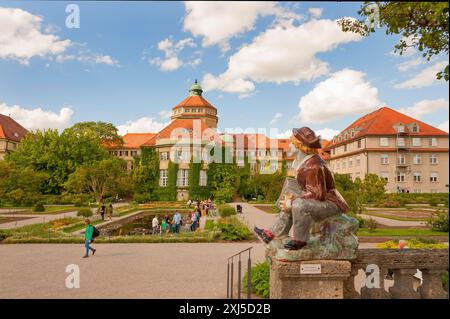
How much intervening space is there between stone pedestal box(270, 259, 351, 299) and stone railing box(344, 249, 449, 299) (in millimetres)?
508

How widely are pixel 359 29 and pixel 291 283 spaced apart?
19.8ft

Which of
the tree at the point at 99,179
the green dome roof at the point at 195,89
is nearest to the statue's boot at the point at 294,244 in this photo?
the tree at the point at 99,179

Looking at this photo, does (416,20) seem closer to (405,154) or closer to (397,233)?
(397,233)

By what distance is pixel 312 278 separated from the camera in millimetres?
4805

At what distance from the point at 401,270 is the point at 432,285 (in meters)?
0.53

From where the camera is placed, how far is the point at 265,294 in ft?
24.8

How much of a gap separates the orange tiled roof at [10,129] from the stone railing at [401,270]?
77.4 metres

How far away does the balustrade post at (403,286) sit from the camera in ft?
17.3

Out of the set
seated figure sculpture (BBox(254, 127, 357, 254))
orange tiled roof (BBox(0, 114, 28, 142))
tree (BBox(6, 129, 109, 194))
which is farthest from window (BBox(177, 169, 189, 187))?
seated figure sculpture (BBox(254, 127, 357, 254))

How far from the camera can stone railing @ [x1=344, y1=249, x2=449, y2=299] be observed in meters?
5.21

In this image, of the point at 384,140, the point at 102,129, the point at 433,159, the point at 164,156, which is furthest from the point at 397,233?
the point at 102,129

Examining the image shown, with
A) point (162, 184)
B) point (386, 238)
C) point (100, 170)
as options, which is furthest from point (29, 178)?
point (386, 238)
